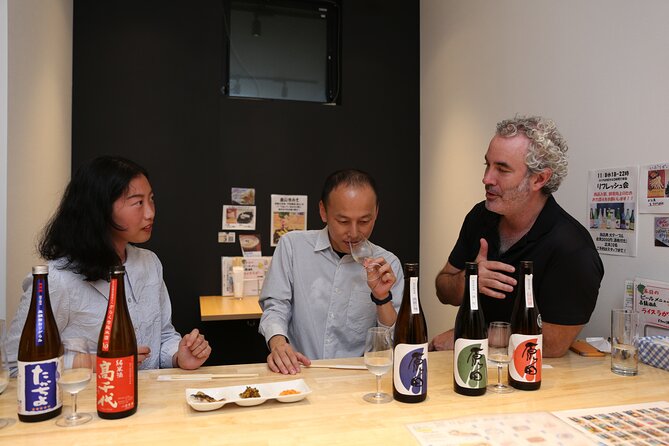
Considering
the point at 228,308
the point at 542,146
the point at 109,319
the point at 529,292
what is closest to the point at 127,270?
the point at 109,319

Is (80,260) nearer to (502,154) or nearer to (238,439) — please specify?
(238,439)

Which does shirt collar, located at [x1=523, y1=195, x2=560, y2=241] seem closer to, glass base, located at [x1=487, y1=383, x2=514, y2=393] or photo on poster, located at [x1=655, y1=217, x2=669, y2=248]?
photo on poster, located at [x1=655, y1=217, x2=669, y2=248]

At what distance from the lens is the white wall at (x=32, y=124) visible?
2043 millimetres

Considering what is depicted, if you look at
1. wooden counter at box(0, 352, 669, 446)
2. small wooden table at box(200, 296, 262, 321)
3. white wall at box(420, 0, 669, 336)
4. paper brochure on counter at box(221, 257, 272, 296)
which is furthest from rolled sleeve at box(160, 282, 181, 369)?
white wall at box(420, 0, 669, 336)

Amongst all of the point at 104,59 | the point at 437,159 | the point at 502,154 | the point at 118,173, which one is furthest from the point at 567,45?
the point at 104,59

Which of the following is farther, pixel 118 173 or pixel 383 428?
pixel 118 173

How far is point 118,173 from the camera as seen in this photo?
63.8 inches

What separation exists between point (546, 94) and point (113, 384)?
2.34 m

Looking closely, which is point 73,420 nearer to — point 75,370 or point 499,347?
point 75,370

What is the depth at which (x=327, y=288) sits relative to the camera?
6.33ft

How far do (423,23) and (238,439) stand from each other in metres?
3.70

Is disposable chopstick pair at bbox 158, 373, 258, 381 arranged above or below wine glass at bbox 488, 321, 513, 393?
below

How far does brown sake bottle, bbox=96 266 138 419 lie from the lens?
3.40 feet

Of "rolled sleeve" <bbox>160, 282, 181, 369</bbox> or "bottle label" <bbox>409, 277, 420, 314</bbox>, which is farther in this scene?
"rolled sleeve" <bbox>160, 282, 181, 369</bbox>
